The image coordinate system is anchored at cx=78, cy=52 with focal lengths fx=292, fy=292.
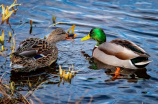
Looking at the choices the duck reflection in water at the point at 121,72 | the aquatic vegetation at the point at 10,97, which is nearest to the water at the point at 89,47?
the duck reflection in water at the point at 121,72

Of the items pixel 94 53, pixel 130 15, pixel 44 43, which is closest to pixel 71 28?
pixel 94 53

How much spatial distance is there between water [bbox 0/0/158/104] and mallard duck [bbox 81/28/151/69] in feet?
0.63

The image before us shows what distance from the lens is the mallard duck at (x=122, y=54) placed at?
6483 millimetres

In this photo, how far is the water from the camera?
5.21 meters

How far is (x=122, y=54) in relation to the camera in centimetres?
661

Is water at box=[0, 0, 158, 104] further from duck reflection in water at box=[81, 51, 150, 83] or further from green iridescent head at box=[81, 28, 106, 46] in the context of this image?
green iridescent head at box=[81, 28, 106, 46]

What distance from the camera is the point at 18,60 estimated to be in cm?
576

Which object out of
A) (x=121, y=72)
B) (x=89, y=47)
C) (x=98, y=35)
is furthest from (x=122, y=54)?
(x=89, y=47)

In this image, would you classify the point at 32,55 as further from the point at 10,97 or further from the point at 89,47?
the point at 89,47

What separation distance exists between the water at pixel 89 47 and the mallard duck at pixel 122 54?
0.63 ft

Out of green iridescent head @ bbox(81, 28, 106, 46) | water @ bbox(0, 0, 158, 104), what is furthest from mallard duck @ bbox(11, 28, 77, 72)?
→ green iridescent head @ bbox(81, 28, 106, 46)

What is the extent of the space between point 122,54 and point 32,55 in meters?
2.04

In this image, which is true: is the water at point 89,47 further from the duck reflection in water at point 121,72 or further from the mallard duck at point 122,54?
the mallard duck at point 122,54

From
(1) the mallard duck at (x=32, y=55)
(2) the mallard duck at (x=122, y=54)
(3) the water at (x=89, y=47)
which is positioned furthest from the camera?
(2) the mallard duck at (x=122, y=54)
